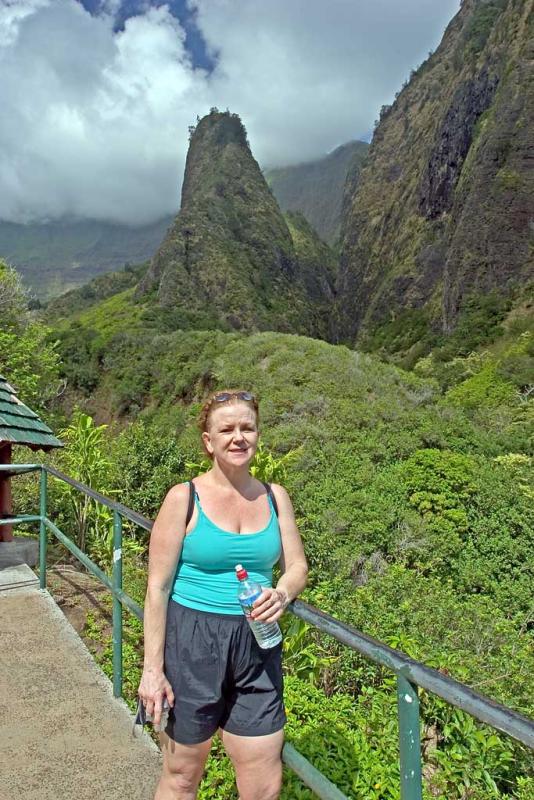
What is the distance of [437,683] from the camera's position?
1371 mm

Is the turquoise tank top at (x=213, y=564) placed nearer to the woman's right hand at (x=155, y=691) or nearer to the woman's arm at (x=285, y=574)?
the woman's arm at (x=285, y=574)

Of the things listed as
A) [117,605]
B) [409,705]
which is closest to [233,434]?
[409,705]

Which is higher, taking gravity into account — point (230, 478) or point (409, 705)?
point (230, 478)

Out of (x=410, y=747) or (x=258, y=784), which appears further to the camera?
(x=258, y=784)

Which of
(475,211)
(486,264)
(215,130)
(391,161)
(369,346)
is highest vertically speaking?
(215,130)

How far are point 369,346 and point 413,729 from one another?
55175 millimetres

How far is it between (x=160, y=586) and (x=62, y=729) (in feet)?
5.52

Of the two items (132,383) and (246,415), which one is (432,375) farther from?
(246,415)

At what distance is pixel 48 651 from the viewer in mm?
3797

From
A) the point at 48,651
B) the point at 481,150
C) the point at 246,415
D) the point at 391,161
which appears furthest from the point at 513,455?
the point at 391,161

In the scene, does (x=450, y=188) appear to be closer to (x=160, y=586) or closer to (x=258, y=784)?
(x=160, y=586)

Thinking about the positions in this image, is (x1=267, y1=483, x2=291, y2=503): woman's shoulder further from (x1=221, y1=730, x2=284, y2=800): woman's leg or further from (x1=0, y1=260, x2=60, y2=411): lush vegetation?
(x1=0, y1=260, x2=60, y2=411): lush vegetation

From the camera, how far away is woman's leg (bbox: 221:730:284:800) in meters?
1.88

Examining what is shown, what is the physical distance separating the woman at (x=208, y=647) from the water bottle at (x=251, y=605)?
7 centimetres
